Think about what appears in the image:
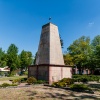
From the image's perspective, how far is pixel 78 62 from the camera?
45281 millimetres

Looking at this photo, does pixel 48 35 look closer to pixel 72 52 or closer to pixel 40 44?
pixel 40 44

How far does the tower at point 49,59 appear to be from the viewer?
2331 centimetres

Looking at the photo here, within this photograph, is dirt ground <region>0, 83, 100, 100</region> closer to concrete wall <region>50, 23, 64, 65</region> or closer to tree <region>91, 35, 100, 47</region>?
concrete wall <region>50, 23, 64, 65</region>

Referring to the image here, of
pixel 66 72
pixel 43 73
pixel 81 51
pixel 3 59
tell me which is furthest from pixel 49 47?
pixel 3 59

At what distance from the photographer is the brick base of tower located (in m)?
23.0

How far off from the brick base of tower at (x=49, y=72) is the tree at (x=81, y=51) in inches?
714

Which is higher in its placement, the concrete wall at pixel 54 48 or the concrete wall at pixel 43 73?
the concrete wall at pixel 54 48

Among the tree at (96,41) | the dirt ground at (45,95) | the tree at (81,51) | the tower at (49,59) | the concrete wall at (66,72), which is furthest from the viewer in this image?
the tree at (96,41)

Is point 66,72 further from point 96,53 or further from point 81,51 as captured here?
point 81,51

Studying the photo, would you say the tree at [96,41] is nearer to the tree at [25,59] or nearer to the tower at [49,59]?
the tower at [49,59]

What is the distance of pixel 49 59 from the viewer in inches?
922

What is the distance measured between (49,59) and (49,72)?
87.1 inches

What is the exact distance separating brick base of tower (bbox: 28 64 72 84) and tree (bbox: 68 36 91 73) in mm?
18132

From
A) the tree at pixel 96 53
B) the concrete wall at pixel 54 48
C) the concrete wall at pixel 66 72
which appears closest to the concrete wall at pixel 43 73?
the concrete wall at pixel 54 48
